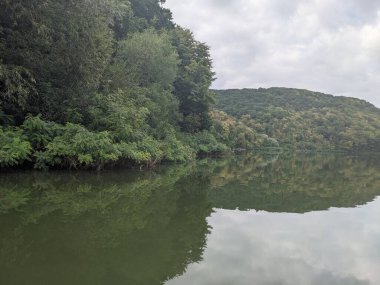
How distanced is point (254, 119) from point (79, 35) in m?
69.2

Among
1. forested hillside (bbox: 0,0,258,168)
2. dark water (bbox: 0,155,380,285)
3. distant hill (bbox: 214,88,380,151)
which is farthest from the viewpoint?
distant hill (bbox: 214,88,380,151)

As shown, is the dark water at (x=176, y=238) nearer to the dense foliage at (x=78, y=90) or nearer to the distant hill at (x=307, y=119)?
the dense foliage at (x=78, y=90)

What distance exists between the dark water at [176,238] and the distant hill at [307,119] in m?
69.0

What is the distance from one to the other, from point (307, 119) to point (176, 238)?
86.9 meters

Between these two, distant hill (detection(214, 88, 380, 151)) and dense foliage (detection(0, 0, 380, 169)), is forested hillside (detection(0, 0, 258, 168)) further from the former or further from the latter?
distant hill (detection(214, 88, 380, 151))

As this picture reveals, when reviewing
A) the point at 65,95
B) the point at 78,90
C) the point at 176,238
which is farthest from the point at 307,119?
the point at 176,238

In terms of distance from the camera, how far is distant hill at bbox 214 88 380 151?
79750mm

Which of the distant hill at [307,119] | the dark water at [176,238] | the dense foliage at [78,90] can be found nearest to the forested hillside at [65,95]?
the dense foliage at [78,90]

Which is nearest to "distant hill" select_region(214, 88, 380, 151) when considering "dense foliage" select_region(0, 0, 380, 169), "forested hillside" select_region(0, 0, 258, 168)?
"dense foliage" select_region(0, 0, 380, 169)

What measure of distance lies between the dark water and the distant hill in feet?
226

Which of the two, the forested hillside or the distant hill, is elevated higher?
the distant hill

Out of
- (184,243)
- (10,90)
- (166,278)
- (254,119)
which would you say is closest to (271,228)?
(184,243)

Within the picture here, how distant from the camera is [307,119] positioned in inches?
3469

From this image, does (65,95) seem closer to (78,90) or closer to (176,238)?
(78,90)
